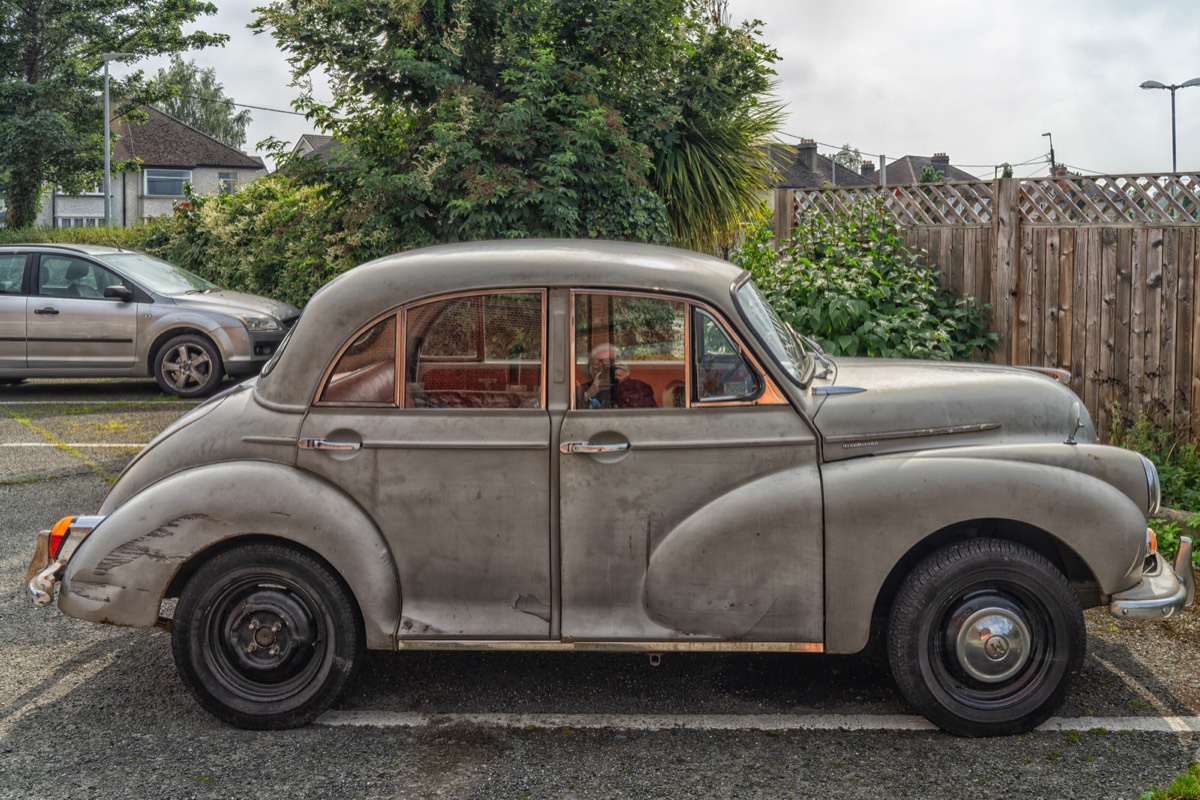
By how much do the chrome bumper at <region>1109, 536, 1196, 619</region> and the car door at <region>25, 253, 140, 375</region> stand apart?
10.4 meters

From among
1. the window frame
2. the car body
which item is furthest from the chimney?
the window frame

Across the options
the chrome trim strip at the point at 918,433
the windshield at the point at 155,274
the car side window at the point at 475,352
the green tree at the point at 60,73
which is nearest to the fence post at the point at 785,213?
the windshield at the point at 155,274

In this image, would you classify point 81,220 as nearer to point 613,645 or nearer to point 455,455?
point 455,455

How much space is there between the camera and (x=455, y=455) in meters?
4.21

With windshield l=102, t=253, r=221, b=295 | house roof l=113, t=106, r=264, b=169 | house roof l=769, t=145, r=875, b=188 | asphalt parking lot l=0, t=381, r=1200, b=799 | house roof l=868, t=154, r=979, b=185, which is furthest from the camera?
house roof l=868, t=154, r=979, b=185

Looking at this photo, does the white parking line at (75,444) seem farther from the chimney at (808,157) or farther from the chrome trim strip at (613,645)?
the chimney at (808,157)

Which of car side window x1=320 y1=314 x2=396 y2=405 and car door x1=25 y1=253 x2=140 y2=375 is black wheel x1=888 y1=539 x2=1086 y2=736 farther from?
car door x1=25 y1=253 x2=140 y2=375

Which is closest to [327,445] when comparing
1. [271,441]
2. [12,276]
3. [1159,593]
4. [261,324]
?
[271,441]

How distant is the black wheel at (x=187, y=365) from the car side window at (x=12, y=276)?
1.70 m

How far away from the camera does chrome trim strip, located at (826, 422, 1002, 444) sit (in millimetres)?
4203

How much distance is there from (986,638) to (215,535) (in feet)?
9.35

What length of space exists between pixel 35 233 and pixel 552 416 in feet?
81.9

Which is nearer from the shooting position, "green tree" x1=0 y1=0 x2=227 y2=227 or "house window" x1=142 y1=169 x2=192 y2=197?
"green tree" x1=0 y1=0 x2=227 y2=227

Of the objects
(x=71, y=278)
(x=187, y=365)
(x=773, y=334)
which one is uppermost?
(x=71, y=278)
